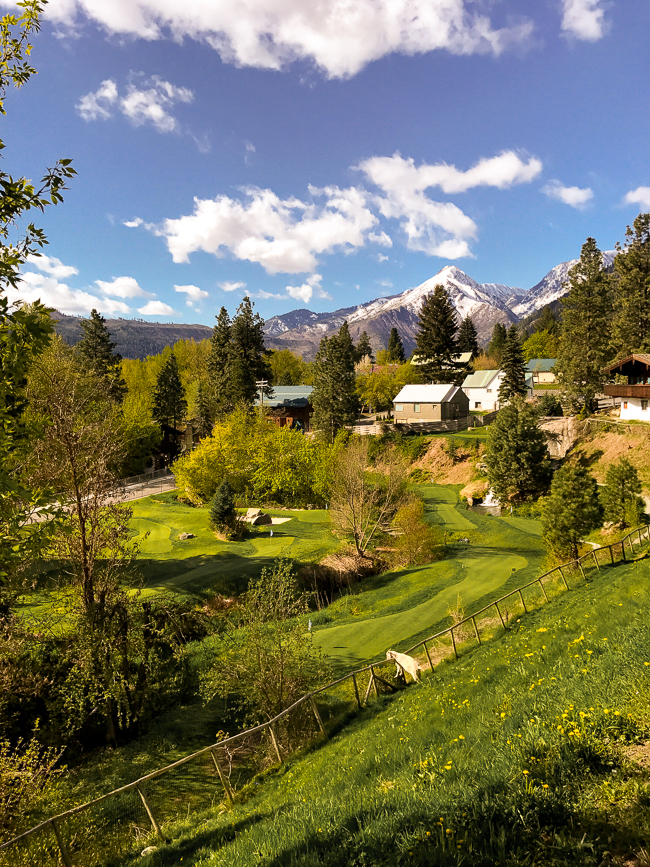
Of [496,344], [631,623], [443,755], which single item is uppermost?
[496,344]

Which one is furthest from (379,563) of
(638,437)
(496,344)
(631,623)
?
(496,344)

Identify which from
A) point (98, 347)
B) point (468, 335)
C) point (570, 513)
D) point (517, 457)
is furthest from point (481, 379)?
point (570, 513)

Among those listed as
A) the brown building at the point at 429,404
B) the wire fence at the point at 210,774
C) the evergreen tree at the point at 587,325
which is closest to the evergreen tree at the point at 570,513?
the wire fence at the point at 210,774

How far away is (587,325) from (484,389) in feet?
130

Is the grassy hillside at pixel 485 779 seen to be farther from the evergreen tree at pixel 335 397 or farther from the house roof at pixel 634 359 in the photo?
the evergreen tree at pixel 335 397

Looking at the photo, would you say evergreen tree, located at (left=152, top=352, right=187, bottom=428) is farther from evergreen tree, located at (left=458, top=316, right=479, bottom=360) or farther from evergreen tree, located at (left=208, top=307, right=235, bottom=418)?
evergreen tree, located at (left=458, top=316, right=479, bottom=360)

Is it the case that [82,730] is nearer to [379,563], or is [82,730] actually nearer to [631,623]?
[631,623]

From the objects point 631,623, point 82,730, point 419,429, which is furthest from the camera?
point 419,429

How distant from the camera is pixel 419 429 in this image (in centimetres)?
6312

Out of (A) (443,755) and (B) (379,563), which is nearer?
(A) (443,755)

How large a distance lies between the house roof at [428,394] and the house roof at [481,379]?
18.4 metres

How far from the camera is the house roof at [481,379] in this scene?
85500 mm

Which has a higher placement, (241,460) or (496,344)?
(496,344)

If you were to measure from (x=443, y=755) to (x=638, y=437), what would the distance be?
41.1 m
